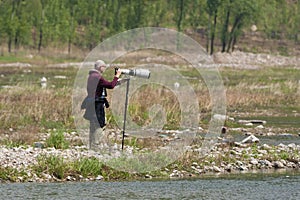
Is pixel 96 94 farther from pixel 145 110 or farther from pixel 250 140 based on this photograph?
pixel 145 110

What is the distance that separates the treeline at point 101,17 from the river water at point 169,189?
65203 millimetres

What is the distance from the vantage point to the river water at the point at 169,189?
57.9ft

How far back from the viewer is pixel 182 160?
70.7 feet

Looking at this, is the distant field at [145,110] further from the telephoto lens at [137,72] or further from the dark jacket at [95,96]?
the telephoto lens at [137,72]

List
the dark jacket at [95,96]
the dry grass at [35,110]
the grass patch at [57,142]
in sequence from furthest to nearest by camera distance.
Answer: the dry grass at [35,110]
the grass patch at [57,142]
the dark jacket at [95,96]

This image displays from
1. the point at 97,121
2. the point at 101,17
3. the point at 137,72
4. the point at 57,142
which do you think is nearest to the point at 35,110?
the point at 57,142

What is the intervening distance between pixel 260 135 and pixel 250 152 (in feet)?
19.7

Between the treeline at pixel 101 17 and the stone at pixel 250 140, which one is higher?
the treeline at pixel 101 17

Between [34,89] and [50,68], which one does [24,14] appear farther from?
[34,89]

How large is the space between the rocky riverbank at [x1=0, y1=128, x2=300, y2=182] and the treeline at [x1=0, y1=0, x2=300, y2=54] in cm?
6167

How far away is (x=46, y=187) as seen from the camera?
18406mm

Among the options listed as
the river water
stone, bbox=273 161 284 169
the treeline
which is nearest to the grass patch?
the river water

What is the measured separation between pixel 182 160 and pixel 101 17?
82.8 m

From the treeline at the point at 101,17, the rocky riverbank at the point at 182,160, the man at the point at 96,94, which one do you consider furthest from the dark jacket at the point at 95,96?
the treeline at the point at 101,17
